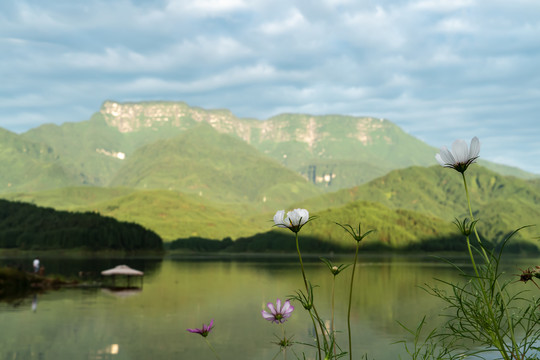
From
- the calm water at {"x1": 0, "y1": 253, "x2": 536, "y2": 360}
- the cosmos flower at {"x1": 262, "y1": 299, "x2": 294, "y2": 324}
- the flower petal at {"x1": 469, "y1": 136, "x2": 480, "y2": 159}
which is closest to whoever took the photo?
the flower petal at {"x1": 469, "y1": 136, "x2": 480, "y2": 159}

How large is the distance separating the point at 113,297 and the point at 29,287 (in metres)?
15.6

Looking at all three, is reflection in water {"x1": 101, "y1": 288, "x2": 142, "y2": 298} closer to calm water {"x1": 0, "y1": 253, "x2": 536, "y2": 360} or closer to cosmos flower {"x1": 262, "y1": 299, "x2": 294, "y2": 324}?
calm water {"x1": 0, "y1": 253, "x2": 536, "y2": 360}

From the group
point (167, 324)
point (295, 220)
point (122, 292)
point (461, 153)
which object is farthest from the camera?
point (122, 292)

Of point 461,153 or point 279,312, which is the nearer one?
point 461,153

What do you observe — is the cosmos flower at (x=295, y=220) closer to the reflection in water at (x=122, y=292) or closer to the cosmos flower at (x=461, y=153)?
the cosmos flower at (x=461, y=153)

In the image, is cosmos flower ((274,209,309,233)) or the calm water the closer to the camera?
cosmos flower ((274,209,309,233))

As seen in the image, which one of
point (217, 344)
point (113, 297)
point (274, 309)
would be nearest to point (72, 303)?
point (113, 297)

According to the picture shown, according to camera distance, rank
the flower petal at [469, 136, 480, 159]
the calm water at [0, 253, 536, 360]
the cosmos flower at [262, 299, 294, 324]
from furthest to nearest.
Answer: the calm water at [0, 253, 536, 360], the cosmos flower at [262, 299, 294, 324], the flower petal at [469, 136, 480, 159]

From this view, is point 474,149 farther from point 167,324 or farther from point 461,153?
point 167,324

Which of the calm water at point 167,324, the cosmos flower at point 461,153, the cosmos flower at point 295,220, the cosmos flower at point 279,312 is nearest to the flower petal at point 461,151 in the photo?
the cosmos flower at point 461,153

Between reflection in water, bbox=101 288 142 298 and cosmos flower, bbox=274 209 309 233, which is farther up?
cosmos flower, bbox=274 209 309 233

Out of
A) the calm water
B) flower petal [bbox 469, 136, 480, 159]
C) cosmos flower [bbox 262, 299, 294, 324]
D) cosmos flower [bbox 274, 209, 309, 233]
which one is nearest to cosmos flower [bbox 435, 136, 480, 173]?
flower petal [bbox 469, 136, 480, 159]

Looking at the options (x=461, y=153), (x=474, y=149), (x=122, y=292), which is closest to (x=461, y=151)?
(x=461, y=153)

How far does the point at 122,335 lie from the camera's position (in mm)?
43406
